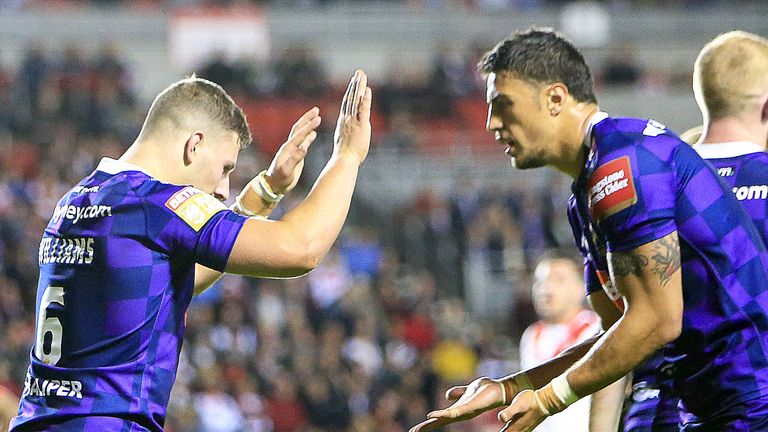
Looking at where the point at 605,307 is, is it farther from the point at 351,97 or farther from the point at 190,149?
the point at 190,149

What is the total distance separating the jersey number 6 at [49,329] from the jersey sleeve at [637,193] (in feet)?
5.93

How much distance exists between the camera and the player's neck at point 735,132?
437 centimetres

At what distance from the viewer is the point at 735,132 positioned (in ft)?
14.4

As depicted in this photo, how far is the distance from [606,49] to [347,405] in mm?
14385

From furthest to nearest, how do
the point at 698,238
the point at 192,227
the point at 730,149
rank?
the point at 730,149 < the point at 192,227 < the point at 698,238

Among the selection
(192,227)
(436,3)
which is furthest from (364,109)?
(436,3)

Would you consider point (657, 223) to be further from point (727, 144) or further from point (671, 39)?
point (671, 39)

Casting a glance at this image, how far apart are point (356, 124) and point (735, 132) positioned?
1.40 m

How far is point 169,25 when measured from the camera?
22969mm

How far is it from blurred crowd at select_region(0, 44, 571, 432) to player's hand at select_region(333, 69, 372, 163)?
792 centimetres

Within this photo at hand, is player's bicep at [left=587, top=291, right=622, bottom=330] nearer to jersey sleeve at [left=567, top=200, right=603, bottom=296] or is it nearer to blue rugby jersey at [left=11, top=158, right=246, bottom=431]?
jersey sleeve at [left=567, top=200, right=603, bottom=296]

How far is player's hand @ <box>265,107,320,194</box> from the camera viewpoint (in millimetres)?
4553

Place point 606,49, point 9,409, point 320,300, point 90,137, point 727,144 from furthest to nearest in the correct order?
point 606,49 → point 90,137 → point 320,300 → point 9,409 → point 727,144

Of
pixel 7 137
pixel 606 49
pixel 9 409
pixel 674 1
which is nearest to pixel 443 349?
pixel 7 137
